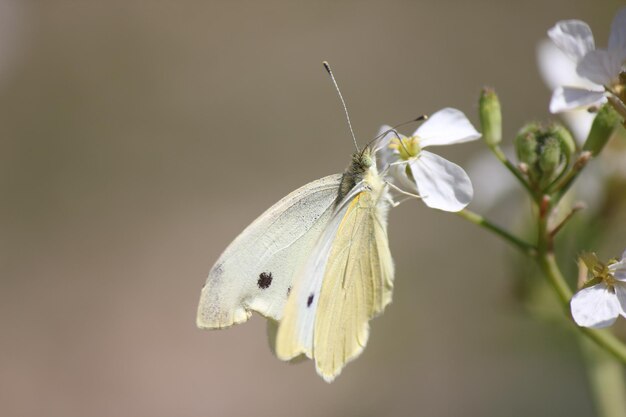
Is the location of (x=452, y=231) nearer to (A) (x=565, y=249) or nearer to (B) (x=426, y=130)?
(A) (x=565, y=249)

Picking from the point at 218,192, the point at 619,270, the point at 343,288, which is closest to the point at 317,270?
the point at 343,288

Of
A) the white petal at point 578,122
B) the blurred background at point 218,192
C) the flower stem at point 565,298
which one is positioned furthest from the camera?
the blurred background at point 218,192

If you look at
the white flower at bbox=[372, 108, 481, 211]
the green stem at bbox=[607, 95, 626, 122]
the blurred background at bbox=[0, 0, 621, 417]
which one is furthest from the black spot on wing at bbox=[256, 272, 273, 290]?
the blurred background at bbox=[0, 0, 621, 417]

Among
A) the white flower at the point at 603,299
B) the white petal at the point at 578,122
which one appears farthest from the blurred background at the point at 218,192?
the white flower at the point at 603,299

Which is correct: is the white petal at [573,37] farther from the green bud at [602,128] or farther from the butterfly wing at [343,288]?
the butterfly wing at [343,288]

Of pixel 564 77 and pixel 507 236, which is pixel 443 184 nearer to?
pixel 507 236

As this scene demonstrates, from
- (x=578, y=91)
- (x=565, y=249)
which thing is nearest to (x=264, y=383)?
(x=565, y=249)
